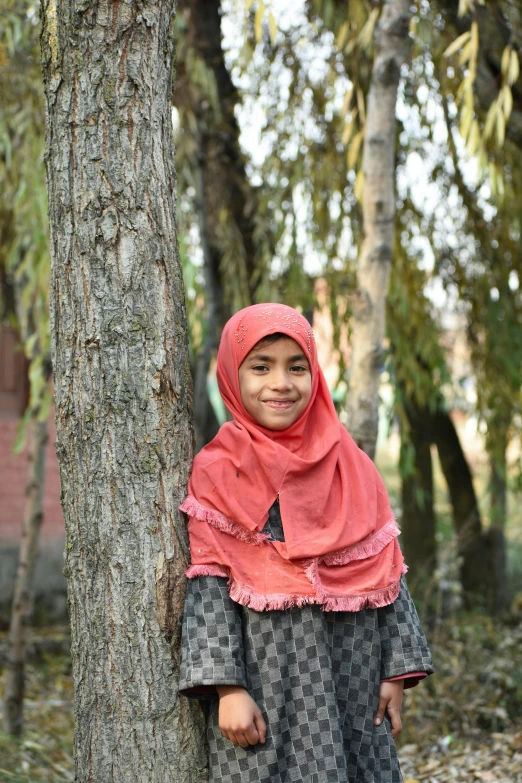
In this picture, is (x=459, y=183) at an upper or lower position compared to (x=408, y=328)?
upper

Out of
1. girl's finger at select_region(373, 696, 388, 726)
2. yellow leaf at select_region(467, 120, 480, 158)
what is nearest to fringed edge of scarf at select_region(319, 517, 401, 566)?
girl's finger at select_region(373, 696, 388, 726)

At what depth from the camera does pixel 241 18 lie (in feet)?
14.9

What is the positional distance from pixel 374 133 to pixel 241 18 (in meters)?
2.05

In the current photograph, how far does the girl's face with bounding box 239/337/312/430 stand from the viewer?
73.4 inches

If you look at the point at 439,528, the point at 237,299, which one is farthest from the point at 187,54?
the point at 439,528

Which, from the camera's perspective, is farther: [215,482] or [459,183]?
[459,183]

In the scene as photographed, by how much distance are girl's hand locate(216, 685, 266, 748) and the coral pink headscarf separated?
185mm

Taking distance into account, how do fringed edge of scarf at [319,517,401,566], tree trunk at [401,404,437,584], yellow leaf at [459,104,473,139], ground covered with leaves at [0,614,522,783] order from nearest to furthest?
fringed edge of scarf at [319,517,401,566], yellow leaf at [459,104,473,139], ground covered with leaves at [0,614,522,783], tree trunk at [401,404,437,584]

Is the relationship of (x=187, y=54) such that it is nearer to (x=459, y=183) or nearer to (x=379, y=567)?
(x=459, y=183)

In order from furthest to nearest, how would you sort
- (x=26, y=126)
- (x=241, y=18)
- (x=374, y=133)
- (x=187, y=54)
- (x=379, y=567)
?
(x=241, y=18)
(x=187, y=54)
(x=26, y=126)
(x=374, y=133)
(x=379, y=567)

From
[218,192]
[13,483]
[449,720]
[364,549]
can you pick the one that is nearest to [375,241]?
[364,549]

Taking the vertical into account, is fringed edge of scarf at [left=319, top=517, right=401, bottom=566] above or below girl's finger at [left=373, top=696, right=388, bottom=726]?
above

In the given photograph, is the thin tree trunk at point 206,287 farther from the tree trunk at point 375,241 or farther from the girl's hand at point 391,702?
the girl's hand at point 391,702

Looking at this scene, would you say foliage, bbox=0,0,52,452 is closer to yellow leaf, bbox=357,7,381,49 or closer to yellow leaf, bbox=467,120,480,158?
yellow leaf, bbox=357,7,381,49
